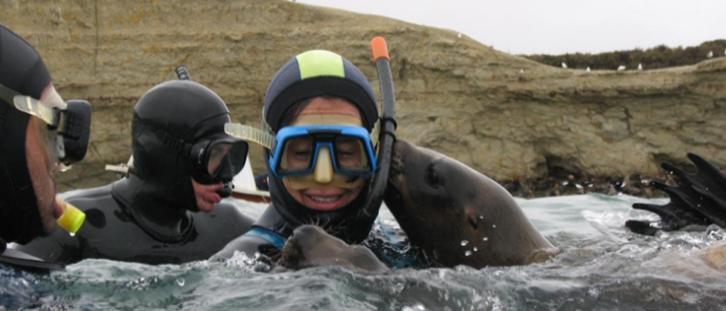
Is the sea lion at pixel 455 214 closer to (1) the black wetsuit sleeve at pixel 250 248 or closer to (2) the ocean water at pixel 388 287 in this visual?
(2) the ocean water at pixel 388 287

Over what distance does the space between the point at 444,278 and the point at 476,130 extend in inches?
727

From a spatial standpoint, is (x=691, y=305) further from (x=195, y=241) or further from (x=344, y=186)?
(x=195, y=241)

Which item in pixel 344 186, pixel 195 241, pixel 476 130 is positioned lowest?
pixel 476 130

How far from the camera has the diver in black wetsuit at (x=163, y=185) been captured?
4609 mm

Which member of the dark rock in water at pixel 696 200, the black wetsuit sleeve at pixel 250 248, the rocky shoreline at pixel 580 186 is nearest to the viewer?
the black wetsuit sleeve at pixel 250 248

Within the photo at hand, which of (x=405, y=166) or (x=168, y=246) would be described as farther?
(x=168, y=246)

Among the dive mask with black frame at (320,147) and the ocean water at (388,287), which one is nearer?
the ocean water at (388,287)

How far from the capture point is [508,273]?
11.7ft

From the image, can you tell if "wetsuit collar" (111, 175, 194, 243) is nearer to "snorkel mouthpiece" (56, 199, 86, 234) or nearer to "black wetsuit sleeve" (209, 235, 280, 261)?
"black wetsuit sleeve" (209, 235, 280, 261)

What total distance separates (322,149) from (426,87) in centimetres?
1784

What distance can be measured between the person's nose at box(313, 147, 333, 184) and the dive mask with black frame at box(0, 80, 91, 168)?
3.81 feet

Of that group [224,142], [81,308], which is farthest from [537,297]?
[224,142]

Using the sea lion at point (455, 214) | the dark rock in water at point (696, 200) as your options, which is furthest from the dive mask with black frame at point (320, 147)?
the dark rock in water at point (696, 200)

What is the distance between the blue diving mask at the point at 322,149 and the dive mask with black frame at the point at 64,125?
1103mm
